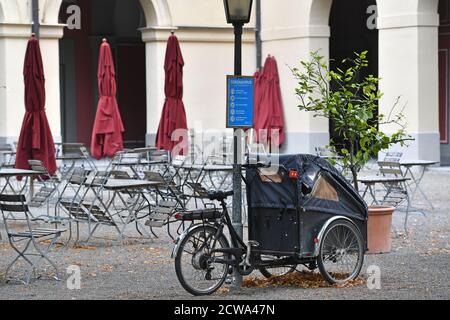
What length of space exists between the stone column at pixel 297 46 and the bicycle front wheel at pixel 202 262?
13.6 meters

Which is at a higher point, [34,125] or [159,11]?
[159,11]

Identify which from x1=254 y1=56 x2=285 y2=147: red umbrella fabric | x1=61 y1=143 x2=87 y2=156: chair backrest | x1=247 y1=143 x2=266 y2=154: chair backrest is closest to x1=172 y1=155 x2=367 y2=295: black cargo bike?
x1=61 y1=143 x2=87 y2=156: chair backrest

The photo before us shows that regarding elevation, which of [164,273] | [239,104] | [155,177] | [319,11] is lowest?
[164,273]

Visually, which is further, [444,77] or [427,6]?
[444,77]

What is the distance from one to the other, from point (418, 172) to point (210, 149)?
12.7 ft

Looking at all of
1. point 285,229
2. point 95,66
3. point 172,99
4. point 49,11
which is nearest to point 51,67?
point 49,11

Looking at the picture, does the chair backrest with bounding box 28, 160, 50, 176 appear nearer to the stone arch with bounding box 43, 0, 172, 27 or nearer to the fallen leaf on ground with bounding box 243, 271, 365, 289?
the fallen leaf on ground with bounding box 243, 271, 365, 289

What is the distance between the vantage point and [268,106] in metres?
22.7

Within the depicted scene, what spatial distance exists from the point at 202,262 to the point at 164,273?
1.41 metres

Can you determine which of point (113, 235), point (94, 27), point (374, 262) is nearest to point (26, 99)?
point (113, 235)

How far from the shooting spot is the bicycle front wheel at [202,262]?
854cm

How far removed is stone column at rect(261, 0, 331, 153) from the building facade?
21mm

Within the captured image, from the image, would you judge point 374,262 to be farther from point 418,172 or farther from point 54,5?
point 54,5

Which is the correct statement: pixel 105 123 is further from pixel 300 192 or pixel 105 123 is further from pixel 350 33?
pixel 350 33
